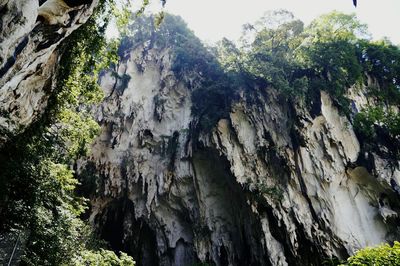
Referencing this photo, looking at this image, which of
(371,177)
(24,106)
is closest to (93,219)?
(24,106)

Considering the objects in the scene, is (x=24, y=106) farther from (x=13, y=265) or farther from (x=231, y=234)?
(x=231, y=234)

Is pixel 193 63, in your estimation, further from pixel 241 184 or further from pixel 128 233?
pixel 128 233

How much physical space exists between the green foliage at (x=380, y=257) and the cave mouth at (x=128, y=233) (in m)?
12.4

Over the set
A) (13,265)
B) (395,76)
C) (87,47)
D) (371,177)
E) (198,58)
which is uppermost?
(198,58)

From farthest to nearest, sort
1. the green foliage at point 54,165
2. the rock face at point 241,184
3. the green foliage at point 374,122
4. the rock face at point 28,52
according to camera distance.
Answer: the green foliage at point 374,122, the rock face at point 241,184, the green foliage at point 54,165, the rock face at point 28,52

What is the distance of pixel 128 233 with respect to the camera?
1688cm

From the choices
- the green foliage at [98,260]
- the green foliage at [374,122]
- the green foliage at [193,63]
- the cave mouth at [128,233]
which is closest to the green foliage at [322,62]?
the green foliage at [374,122]

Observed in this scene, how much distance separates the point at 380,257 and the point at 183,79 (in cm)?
1649

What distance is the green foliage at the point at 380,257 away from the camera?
5.73m

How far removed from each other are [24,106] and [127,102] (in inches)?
424

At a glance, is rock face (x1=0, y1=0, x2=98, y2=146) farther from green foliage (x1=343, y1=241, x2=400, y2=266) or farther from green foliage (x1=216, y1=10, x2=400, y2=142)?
green foliage (x1=216, y1=10, x2=400, y2=142)

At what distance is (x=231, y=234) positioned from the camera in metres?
16.4

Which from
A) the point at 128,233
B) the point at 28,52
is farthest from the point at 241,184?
the point at 28,52

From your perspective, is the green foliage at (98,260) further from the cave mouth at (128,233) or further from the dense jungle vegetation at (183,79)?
the cave mouth at (128,233)
